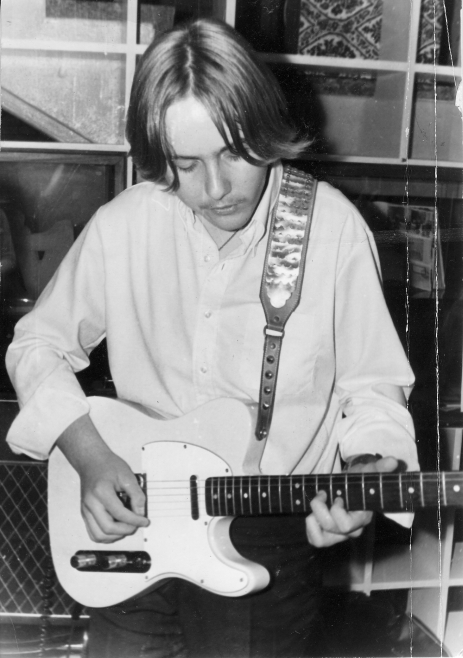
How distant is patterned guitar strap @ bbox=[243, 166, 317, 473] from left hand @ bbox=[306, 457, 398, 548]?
0.16 m

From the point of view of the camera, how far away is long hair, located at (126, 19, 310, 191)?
2.97ft

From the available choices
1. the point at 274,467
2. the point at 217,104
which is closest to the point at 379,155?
the point at 217,104

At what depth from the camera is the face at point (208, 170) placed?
90cm

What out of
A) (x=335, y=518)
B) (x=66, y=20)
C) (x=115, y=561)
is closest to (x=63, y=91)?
(x=66, y=20)

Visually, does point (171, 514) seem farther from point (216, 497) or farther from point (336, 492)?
point (336, 492)

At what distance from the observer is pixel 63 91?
1.60 metres

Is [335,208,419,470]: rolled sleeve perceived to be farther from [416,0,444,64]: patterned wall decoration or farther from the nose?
[416,0,444,64]: patterned wall decoration

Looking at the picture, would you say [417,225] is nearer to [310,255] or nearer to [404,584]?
[310,255]

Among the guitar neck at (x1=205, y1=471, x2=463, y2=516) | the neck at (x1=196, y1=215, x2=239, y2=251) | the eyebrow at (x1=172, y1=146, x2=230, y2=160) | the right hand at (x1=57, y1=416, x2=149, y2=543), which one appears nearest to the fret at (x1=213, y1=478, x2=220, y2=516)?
the guitar neck at (x1=205, y1=471, x2=463, y2=516)

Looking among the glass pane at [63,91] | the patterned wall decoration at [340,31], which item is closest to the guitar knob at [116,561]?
the glass pane at [63,91]

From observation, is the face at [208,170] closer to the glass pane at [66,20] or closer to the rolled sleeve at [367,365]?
the rolled sleeve at [367,365]

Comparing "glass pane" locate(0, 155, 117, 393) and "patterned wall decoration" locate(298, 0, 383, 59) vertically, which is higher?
"patterned wall decoration" locate(298, 0, 383, 59)

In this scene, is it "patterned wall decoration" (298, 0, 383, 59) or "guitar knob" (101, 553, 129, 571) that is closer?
"guitar knob" (101, 553, 129, 571)

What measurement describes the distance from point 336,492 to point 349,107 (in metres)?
1.21
